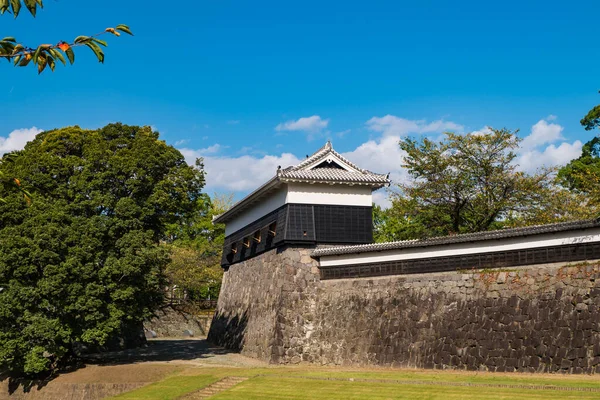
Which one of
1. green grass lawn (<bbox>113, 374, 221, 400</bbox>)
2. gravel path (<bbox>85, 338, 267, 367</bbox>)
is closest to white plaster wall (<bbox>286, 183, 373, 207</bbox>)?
gravel path (<bbox>85, 338, 267, 367</bbox>)

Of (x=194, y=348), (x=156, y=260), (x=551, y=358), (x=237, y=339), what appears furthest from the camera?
(x=194, y=348)

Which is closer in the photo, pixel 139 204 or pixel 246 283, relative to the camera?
pixel 139 204

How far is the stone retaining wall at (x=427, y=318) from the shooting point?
51.7 ft

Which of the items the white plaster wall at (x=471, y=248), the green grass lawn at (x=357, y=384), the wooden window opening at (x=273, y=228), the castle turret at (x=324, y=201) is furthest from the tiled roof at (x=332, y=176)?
the green grass lawn at (x=357, y=384)

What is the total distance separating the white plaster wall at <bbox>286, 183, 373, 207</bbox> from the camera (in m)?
24.1

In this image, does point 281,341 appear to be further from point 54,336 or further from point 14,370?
point 14,370

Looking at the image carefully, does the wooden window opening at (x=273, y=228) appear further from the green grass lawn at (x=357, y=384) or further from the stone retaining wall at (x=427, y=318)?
the green grass lawn at (x=357, y=384)

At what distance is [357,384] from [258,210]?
12.4 m

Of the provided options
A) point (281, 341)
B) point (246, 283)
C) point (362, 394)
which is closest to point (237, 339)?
point (246, 283)

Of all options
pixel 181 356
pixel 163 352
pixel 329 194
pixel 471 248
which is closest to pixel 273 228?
pixel 329 194

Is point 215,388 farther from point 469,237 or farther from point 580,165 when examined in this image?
point 580,165

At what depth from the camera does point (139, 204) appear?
2522 cm

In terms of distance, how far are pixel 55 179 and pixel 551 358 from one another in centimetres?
1882

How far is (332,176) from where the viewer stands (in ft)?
78.8
